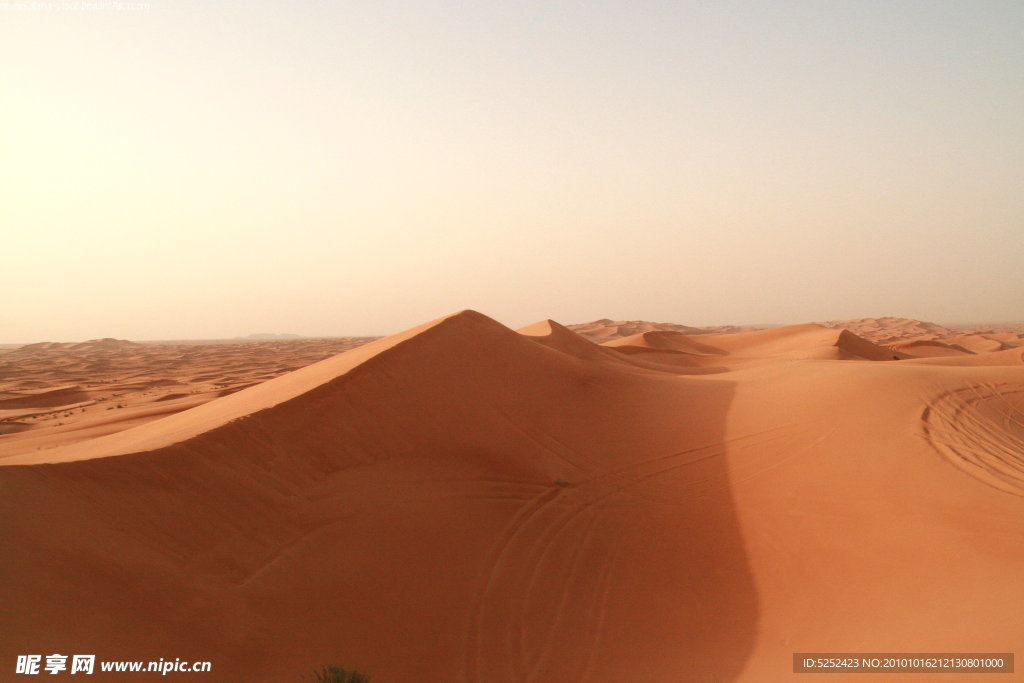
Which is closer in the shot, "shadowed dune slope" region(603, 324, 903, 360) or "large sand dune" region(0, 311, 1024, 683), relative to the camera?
"large sand dune" region(0, 311, 1024, 683)

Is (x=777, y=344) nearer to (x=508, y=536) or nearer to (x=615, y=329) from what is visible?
(x=508, y=536)

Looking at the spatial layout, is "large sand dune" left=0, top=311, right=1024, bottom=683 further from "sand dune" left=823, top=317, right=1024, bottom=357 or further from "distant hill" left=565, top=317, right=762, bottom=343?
"distant hill" left=565, top=317, right=762, bottom=343

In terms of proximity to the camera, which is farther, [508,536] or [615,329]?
[615,329]

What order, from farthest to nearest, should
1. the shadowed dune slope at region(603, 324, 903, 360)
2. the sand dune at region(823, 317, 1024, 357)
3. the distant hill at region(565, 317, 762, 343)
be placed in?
the distant hill at region(565, 317, 762, 343) → the sand dune at region(823, 317, 1024, 357) → the shadowed dune slope at region(603, 324, 903, 360)

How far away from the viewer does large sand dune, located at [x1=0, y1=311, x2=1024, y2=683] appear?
498 centimetres

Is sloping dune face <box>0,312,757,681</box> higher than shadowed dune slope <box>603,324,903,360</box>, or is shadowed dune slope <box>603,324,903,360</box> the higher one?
shadowed dune slope <box>603,324,903,360</box>

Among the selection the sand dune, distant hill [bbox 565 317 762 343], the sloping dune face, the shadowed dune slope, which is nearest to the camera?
the sloping dune face

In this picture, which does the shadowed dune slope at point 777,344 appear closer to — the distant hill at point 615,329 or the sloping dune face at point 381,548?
the sloping dune face at point 381,548

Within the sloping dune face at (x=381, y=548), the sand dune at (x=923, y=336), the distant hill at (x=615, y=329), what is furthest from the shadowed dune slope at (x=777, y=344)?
the distant hill at (x=615, y=329)

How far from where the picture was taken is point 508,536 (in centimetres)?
719

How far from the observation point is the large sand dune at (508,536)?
4.98 metres

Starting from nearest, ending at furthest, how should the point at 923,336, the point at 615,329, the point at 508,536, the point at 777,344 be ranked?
1. the point at 508,536
2. the point at 777,344
3. the point at 923,336
4. the point at 615,329

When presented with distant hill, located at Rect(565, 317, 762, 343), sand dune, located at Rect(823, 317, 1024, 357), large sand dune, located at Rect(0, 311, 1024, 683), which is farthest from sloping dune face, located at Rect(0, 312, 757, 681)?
distant hill, located at Rect(565, 317, 762, 343)

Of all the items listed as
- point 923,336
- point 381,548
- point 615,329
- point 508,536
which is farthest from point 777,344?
point 923,336
